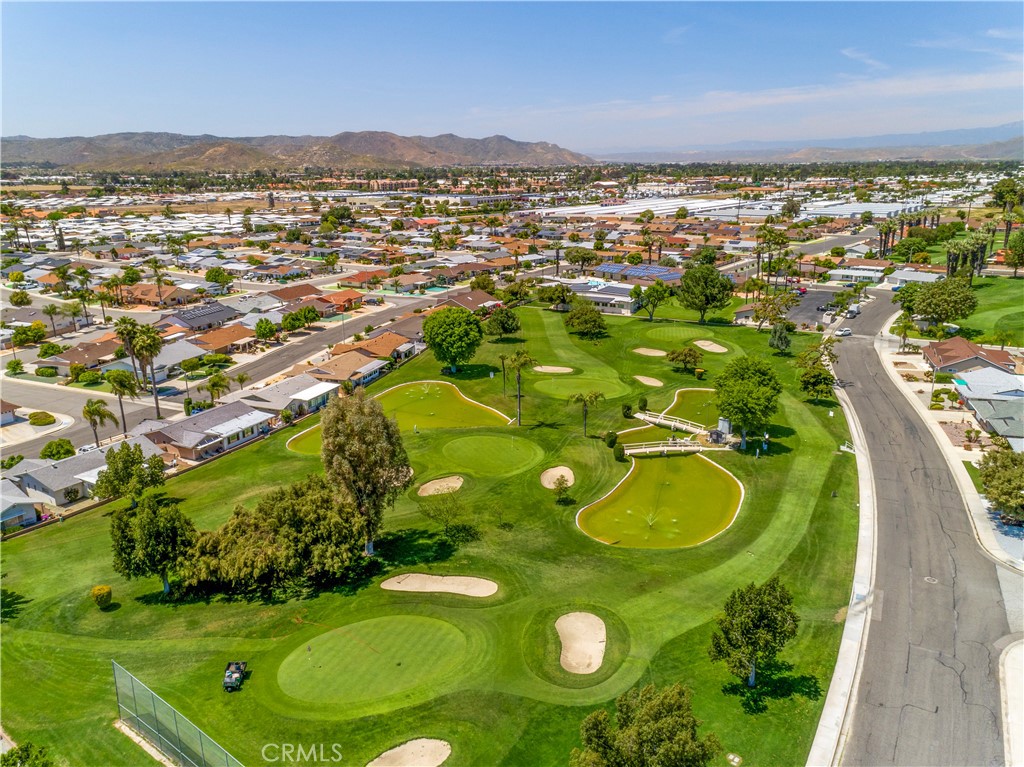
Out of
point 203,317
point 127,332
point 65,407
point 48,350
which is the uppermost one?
point 127,332

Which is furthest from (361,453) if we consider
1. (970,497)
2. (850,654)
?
Result: (970,497)

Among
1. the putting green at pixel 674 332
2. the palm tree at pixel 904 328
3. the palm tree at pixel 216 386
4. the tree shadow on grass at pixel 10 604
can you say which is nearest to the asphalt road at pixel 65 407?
the palm tree at pixel 216 386

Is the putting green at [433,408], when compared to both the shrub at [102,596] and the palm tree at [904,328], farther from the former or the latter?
the palm tree at [904,328]

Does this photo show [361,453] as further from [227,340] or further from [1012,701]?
[227,340]

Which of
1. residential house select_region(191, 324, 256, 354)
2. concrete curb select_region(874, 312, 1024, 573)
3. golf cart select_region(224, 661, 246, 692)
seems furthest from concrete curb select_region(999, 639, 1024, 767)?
residential house select_region(191, 324, 256, 354)

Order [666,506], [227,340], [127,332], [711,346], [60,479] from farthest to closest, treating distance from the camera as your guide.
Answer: [227,340]
[711,346]
[127,332]
[60,479]
[666,506]

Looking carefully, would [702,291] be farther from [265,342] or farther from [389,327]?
[265,342]

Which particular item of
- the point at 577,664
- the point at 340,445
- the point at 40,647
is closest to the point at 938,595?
the point at 577,664
